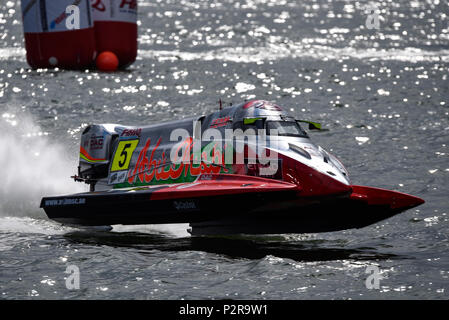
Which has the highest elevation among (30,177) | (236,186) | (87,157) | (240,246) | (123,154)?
(123,154)

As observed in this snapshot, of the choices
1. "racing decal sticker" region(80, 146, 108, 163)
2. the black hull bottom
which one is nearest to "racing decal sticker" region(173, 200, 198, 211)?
the black hull bottom

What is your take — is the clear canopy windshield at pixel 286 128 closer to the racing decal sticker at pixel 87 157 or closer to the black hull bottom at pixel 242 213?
the black hull bottom at pixel 242 213

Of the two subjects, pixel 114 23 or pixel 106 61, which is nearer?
pixel 114 23

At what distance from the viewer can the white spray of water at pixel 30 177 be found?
15578mm

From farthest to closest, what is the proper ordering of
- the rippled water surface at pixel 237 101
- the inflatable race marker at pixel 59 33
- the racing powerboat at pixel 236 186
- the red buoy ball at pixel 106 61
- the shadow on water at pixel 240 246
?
the red buoy ball at pixel 106 61 < the inflatable race marker at pixel 59 33 < the shadow on water at pixel 240 246 < the racing powerboat at pixel 236 186 < the rippled water surface at pixel 237 101

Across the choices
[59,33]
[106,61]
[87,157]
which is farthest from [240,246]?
[106,61]

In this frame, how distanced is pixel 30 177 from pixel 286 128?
6.22 metres

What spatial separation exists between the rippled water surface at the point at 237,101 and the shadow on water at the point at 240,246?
33mm

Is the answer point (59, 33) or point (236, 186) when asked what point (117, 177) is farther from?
point (59, 33)

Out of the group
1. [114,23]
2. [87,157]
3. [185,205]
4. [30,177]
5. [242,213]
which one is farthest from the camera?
[114,23]

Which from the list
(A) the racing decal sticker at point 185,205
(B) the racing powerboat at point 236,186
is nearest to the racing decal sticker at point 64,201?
(B) the racing powerboat at point 236,186

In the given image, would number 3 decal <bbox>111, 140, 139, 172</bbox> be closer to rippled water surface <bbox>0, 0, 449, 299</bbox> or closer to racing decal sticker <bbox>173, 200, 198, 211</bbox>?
rippled water surface <bbox>0, 0, 449, 299</bbox>

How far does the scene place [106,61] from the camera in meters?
32.2

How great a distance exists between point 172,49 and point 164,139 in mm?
29083
